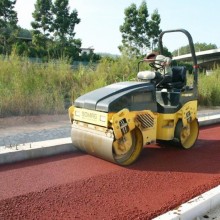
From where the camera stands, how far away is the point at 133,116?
4.88m

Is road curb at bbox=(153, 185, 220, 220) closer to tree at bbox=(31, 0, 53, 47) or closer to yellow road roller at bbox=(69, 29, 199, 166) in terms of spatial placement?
yellow road roller at bbox=(69, 29, 199, 166)

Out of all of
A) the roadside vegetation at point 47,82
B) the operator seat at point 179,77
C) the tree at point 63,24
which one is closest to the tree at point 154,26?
the tree at point 63,24

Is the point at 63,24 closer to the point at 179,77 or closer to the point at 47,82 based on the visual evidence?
the point at 47,82

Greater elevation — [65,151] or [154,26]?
[154,26]

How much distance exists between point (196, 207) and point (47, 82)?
6903mm

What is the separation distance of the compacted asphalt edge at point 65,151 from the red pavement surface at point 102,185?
156 mm

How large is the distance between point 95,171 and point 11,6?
103ft

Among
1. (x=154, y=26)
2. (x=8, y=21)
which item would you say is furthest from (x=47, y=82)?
(x=154, y=26)

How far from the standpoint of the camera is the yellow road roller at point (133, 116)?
15.4 ft

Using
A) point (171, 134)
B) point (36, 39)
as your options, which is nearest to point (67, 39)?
point (36, 39)

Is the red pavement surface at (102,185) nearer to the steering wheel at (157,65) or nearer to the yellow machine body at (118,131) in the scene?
the yellow machine body at (118,131)

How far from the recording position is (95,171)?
185 inches

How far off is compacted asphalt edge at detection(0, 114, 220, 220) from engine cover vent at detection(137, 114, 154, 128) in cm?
134

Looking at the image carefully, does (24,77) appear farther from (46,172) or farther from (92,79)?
(46,172)
